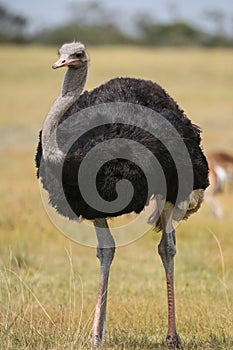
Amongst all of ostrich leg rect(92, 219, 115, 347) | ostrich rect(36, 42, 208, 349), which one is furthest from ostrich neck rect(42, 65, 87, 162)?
ostrich leg rect(92, 219, 115, 347)

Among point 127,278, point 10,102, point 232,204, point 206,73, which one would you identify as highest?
point 206,73

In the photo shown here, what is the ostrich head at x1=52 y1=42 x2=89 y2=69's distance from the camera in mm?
4793

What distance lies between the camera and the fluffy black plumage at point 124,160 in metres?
4.77

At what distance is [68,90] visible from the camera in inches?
189

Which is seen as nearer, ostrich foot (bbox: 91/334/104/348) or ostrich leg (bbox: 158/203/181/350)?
ostrich foot (bbox: 91/334/104/348)

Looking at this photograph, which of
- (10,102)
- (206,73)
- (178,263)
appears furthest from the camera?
(206,73)

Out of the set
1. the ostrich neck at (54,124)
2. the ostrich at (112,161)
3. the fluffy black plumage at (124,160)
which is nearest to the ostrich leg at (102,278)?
the ostrich at (112,161)

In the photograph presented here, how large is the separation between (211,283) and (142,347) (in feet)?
8.43

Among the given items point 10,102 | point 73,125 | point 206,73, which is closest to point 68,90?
point 73,125

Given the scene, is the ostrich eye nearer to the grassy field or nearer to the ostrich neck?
the ostrich neck

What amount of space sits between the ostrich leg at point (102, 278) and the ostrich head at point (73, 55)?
100 centimetres

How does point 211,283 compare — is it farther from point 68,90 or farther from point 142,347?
point 68,90

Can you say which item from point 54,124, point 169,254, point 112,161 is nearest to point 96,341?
point 169,254

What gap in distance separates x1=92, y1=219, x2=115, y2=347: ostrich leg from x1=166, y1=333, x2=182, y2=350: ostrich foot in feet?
1.28
